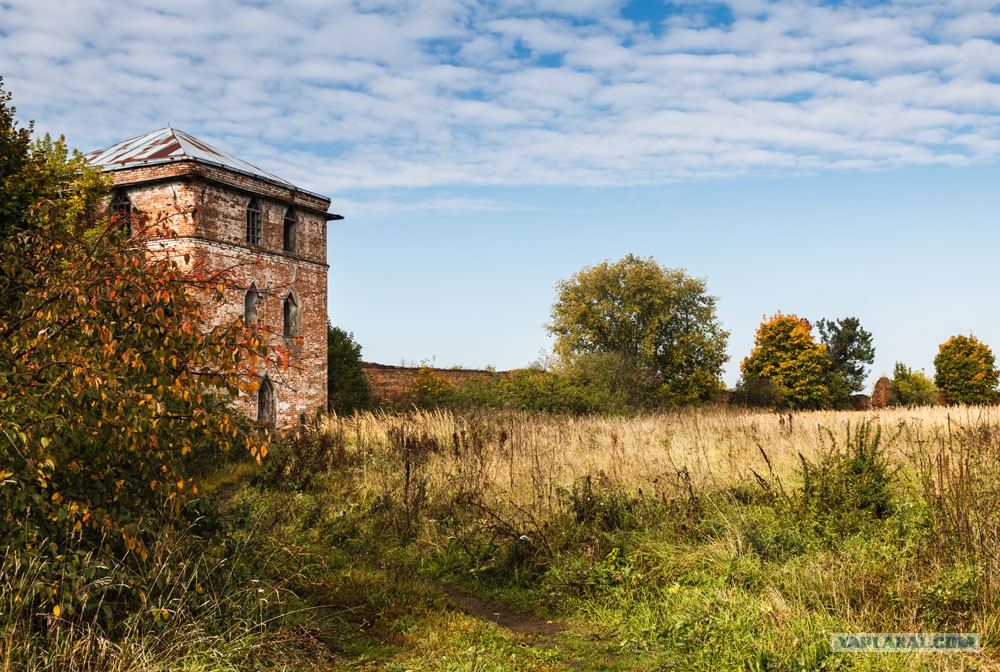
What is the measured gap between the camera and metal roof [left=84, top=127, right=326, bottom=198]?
23.6 m

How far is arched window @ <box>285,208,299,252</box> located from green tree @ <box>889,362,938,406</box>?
3438 centimetres

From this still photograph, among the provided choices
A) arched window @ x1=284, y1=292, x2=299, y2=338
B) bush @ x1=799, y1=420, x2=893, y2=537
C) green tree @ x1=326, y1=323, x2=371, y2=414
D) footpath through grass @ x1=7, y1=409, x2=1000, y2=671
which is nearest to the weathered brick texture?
arched window @ x1=284, y1=292, x2=299, y2=338

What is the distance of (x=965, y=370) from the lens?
46.7 meters

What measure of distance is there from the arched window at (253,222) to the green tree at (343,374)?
4393 mm

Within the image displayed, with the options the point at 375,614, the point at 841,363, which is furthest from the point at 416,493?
the point at 841,363

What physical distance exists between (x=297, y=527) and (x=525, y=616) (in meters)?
3.56

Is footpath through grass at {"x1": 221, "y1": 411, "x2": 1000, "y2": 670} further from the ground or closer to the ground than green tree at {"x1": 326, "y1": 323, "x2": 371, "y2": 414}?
closer to the ground

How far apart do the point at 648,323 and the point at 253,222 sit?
950 inches

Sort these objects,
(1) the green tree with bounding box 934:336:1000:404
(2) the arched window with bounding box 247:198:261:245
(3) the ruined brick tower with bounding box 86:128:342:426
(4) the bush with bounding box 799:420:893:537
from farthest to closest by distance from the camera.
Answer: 1. (1) the green tree with bounding box 934:336:1000:404
2. (2) the arched window with bounding box 247:198:261:245
3. (3) the ruined brick tower with bounding box 86:128:342:426
4. (4) the bush with bounding box 799:420:893:537

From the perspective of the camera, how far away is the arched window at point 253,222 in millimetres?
24870

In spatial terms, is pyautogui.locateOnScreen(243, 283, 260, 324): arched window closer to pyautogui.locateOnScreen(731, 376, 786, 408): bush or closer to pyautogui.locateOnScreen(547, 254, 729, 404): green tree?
pyautogui.locateOnScreen(547, 254, 729, 404): green tree

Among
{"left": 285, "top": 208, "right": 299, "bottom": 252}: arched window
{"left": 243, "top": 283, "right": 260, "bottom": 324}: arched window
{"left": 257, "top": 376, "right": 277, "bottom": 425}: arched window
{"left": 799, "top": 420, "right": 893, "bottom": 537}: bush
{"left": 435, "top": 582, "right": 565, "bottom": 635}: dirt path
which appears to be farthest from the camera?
{"left": 285, "top": 208, "right": 299, "bottom": 252}: arched window

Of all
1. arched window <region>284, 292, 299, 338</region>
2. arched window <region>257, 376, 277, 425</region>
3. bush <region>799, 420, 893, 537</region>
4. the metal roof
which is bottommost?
bush <region>799, 420, 893, 537</region>

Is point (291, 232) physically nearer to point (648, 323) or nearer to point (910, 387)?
point (648, 323)
